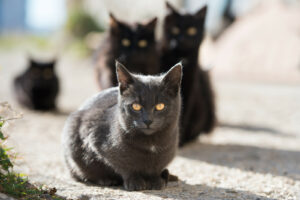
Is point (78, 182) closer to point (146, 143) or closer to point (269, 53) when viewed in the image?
point (146, 143)

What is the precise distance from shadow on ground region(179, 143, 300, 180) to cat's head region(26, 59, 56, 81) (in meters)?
3.48

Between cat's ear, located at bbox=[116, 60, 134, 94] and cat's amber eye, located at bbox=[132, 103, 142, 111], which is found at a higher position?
cat's ear, located at bbox=[116, 60, 134, 94]

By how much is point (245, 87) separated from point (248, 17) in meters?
2.97

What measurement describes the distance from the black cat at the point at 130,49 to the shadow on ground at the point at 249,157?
1.25m

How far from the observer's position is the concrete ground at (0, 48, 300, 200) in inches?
121

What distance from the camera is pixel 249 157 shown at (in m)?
4.60

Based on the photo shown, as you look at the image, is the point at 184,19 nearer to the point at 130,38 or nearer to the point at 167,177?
the point at 130,38

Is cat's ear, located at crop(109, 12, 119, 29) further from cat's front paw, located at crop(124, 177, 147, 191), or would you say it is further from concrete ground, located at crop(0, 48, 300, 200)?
cat's front paw, located at crop(124, 177, 147, 191)

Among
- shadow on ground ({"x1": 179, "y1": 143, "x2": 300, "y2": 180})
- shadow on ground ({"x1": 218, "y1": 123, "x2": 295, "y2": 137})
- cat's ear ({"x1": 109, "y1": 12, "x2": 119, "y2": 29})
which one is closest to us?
shadow on ground ({"x1": 179, "y1": 143, "x2": 300, "y2": 180})

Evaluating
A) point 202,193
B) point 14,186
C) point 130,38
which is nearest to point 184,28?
point 130,38

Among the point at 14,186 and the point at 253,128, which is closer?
the point at 14,186

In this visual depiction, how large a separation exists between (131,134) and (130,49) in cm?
194

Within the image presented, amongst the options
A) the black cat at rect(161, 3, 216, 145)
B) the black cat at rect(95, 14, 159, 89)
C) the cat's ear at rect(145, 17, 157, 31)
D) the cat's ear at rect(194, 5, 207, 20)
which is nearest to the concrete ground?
the black cat at rect(161, 3, 216, 145)

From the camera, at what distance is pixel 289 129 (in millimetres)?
6527
